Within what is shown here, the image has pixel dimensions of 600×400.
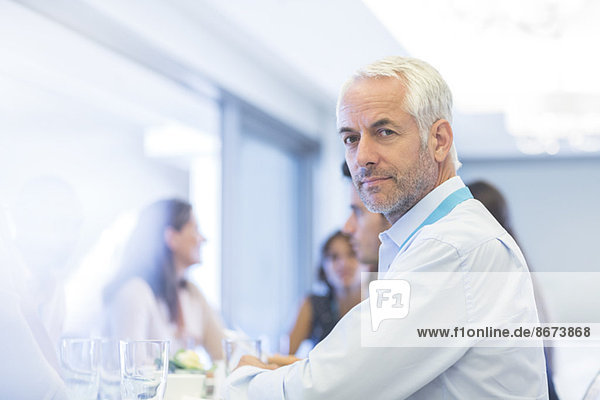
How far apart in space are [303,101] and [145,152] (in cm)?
236

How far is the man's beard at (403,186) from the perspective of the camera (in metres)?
1.50

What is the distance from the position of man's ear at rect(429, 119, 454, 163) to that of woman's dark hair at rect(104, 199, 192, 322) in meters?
2.12

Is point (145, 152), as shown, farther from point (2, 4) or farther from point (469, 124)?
point (469, 124)

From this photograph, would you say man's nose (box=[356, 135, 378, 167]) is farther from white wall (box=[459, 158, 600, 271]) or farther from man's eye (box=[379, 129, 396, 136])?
white wall (box=[459, 158, 600, 271])

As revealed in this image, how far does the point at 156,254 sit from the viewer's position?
11.5 ft

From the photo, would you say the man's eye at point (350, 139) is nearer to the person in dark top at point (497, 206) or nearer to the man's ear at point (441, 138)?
the man's ear at point (441, 138)

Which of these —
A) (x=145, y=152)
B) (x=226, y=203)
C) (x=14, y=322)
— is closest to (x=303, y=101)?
(x=226, y=203)

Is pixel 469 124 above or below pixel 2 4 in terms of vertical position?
above

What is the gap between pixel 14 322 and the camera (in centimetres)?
150

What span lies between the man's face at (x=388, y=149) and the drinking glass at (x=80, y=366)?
2.24ft

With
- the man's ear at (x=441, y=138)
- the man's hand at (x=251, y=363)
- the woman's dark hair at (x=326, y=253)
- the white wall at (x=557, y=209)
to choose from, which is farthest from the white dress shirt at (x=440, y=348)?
the white wall at (x=557, y=209)

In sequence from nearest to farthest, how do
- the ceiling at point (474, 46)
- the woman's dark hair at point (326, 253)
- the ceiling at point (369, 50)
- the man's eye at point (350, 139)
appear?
1. the man's eye at point (350, 139)
2. the ceiling at point (369, 50)
3. the woman's dark hair at point (326, 253)
4. the ceiling at point (474, 46)
